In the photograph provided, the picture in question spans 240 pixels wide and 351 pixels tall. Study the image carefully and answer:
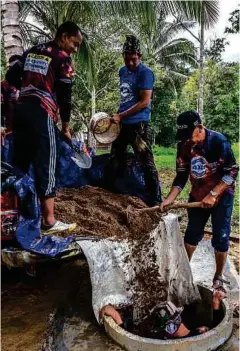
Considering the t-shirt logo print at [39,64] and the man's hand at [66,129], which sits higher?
the t-shirt logo print at [39,64]

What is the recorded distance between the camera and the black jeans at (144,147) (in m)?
4.05

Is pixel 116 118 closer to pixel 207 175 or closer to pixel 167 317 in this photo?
pixel 207 175

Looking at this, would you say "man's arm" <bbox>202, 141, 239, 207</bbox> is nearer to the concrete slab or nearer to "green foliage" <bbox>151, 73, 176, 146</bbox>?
the concrete slab

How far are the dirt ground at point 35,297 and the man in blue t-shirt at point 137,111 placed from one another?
1.21 ft

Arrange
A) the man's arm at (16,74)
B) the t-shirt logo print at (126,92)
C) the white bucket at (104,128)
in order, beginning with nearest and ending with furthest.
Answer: the man's arm at (16,74), the t-shirt logo print at (126,92), the white bucket at (104,128)

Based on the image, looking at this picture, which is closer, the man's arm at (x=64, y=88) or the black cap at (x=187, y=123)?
the man's arm at (x=64, y=88)

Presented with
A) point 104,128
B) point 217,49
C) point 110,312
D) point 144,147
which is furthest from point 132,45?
point 217,49

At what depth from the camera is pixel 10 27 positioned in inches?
189

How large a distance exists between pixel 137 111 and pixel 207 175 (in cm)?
89

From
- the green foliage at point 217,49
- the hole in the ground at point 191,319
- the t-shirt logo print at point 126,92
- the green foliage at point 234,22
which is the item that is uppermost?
the green foliage at point 217,49

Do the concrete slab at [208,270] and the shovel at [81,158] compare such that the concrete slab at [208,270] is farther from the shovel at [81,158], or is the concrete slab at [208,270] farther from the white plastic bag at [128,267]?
the shovel at [81,158]

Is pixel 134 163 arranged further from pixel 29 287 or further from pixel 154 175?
pixel 29 287

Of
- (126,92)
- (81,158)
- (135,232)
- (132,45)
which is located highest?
(132,45)

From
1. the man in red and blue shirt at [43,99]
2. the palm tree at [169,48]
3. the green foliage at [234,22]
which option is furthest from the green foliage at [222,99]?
the man in red and blue shirt at [43,99]
